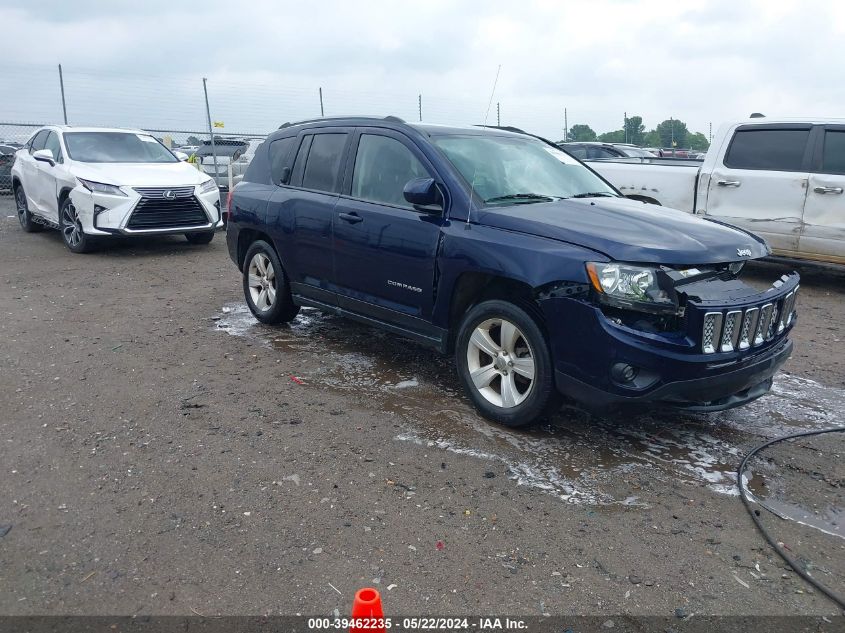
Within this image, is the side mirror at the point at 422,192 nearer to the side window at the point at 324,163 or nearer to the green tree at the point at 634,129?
the side window at the point at 324,163

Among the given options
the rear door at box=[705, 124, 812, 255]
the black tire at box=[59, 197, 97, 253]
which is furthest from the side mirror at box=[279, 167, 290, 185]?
the rear door at box=[705, 124, 812, 255]

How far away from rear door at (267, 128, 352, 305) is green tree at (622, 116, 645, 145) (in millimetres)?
23635

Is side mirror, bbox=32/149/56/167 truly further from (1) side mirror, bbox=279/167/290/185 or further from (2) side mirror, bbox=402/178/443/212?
(2) side mirror, bbox=402/178/443/212

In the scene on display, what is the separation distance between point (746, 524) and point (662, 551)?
51 centimetres

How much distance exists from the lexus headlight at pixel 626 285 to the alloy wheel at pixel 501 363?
0.58 metres

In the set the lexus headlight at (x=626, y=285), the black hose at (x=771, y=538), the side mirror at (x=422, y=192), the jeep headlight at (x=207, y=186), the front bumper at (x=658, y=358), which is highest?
the side mirror at (x=422, y=192)

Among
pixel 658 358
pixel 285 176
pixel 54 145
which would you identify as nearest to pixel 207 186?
pixel 54 145

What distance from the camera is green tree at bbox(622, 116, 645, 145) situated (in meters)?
27.3

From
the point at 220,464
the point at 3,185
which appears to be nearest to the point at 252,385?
the point at 220,464

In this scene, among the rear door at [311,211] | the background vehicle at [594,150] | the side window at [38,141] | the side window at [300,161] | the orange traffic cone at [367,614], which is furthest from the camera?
the background vehicle at [594,150]

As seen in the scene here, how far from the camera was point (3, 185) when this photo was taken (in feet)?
58.5

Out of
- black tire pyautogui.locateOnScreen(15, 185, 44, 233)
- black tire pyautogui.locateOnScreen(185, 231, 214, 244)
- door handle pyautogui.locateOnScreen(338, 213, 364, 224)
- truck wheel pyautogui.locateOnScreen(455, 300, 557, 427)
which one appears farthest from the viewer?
black tire pyautogui.locateOnScreen(15, 185, 44, 233)

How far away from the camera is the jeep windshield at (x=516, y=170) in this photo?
4.68m

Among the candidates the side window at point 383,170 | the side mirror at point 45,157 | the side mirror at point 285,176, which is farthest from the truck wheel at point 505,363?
the side mirror at point 45,157
